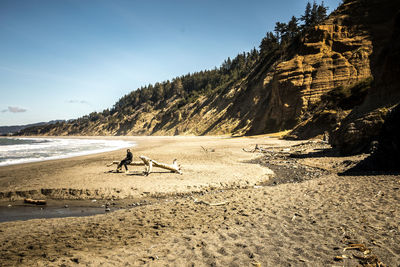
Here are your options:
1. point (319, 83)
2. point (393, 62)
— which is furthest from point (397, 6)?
point (393, 62)

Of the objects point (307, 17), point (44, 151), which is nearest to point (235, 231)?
point (44, 151)

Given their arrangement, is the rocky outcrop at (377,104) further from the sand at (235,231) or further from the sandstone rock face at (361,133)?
the sand at (235,231)

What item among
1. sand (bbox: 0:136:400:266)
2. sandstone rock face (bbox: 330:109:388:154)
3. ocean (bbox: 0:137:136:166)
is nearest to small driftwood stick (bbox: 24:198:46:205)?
sand (bbox: 0:136:400:266)

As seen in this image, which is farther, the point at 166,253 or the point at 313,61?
the point at 313,61

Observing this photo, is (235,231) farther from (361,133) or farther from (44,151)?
(44,151)

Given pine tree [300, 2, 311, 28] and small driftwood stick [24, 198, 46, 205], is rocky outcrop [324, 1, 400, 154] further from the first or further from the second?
pine tree [300, 2, 311, 28]

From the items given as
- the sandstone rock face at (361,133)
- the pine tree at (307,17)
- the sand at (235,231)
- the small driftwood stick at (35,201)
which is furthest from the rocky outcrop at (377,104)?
the pine tree at (307,17)

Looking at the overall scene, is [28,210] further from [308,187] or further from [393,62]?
[393,62]

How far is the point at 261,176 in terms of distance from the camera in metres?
11.5

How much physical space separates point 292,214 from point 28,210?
8.68m

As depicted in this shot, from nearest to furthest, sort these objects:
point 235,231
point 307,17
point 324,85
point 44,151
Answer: point 235,231 < point 44,151 < point 324,85 < point 307,17

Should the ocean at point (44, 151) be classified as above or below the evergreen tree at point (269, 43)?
below

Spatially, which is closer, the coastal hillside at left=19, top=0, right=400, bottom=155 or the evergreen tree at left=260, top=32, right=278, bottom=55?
the coastal hillside at left=19, top=0, right=400, bottom=155

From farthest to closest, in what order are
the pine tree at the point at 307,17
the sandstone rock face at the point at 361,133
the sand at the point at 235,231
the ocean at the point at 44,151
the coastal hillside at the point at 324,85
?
the pine tree at the point at 307,17
the ocean at the point at 44,151
the coastal hillside at the point at 324,85
the sandstone rock face at the point at 361,133
the sand at the point at 235,231
